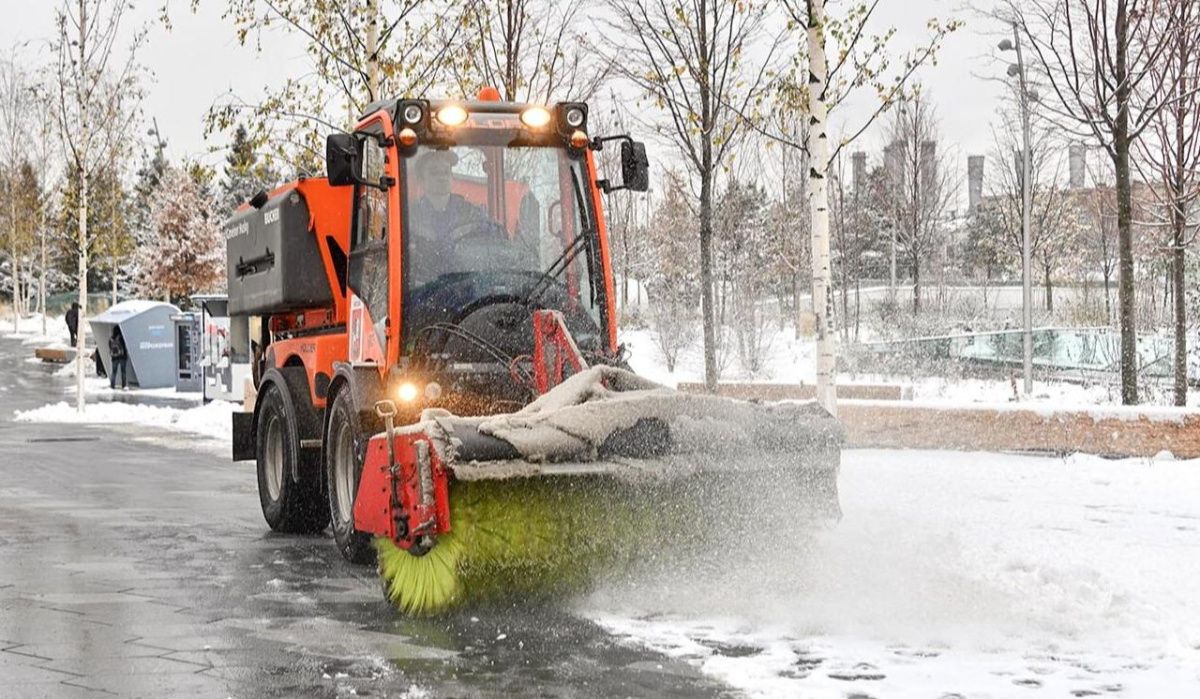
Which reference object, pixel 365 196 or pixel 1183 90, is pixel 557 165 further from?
pixel 1183 90

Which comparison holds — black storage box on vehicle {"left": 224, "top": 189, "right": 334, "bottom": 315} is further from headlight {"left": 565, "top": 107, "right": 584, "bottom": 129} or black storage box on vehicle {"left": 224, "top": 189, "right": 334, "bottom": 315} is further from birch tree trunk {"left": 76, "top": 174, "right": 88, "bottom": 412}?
birch tree trunk {"left": 76, "top": 174, "right": 88, "bottom": 412}

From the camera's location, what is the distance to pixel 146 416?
25172mm

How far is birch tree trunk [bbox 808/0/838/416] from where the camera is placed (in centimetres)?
1397

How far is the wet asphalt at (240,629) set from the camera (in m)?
5.70

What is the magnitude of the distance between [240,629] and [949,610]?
3.43 m

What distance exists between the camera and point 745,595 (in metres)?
7.20

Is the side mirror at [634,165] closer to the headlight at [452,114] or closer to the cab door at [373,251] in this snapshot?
the headlight at [452,114]

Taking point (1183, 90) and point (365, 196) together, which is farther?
point (1183, 90)

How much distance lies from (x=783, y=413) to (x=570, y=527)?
1492mm

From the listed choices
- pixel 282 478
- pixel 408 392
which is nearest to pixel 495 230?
pixel 408 392

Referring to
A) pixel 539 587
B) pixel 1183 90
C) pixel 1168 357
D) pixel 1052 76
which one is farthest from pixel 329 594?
pixel 1168 357

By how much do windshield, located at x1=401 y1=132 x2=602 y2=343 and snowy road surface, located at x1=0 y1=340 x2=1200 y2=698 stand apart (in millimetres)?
1844

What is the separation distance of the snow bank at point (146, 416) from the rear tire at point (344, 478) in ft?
45.2

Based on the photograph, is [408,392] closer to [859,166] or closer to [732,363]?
[732,363]
